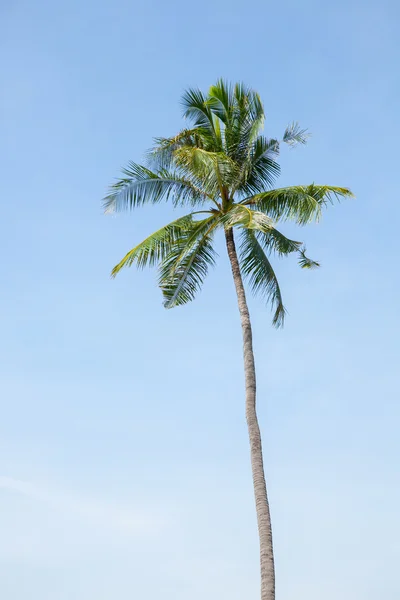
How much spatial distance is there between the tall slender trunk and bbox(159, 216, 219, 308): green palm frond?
0.64 metres

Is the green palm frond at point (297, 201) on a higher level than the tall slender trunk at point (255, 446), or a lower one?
higher

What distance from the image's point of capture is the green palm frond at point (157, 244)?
17703mm

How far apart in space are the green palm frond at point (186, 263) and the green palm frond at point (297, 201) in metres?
1.30

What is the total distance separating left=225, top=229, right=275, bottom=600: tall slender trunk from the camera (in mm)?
14117

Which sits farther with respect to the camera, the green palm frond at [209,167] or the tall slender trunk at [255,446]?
the green palm frond at [209,167]

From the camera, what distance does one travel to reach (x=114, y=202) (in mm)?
18391

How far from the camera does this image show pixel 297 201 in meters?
17.5

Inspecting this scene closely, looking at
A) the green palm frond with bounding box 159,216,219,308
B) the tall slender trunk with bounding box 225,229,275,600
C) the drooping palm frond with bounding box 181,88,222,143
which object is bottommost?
the tall slender trunk with bounding box 225,229,275,600

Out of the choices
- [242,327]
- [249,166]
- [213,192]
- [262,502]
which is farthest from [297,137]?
[262,502]

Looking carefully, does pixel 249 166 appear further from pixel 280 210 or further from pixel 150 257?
pixel 150 257

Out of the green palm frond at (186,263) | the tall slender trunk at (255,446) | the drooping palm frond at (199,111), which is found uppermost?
the drooping palm frond at (199,111)

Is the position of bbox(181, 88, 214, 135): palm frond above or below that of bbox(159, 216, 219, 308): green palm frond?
above

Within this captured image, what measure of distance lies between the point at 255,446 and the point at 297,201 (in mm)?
5913

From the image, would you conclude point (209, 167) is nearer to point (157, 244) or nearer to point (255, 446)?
point (157, 244)
